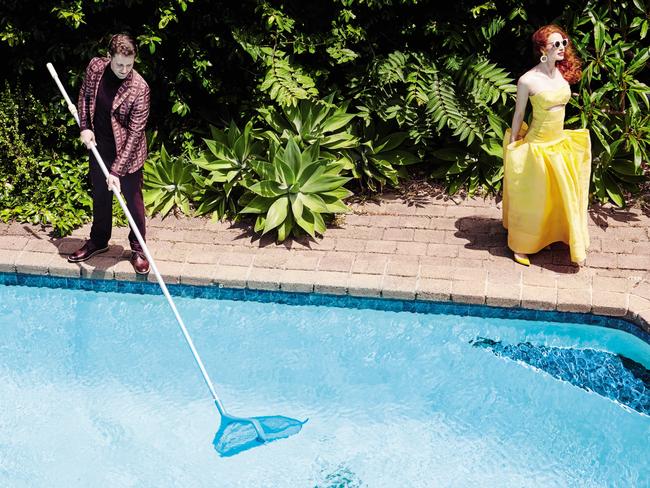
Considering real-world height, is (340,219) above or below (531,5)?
below

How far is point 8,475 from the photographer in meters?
5.62

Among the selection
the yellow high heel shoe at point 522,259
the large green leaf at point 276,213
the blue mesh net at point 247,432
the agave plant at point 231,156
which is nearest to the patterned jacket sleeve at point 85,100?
the agave plant at point 231,156

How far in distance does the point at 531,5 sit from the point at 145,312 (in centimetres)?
424

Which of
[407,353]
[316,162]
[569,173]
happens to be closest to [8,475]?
[407,353]

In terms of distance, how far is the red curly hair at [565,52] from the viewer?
6.27m

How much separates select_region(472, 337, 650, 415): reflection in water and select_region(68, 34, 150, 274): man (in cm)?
278

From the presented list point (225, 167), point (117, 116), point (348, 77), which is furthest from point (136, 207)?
point (348, 77)

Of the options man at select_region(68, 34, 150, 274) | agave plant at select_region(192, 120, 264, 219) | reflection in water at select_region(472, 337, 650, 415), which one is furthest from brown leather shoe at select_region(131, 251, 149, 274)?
reflection in water at select_region(472, 337, 650, 415)

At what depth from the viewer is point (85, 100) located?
643 cm

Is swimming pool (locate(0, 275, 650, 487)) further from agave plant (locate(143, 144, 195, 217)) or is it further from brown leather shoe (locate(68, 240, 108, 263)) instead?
agave plant (locate(143, 144, 195, 217))

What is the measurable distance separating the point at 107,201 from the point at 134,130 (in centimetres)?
77

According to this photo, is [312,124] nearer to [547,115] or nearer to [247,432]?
[547,115]

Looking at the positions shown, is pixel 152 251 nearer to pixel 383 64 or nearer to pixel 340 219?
pixel 340 219

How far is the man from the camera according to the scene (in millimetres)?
6164
